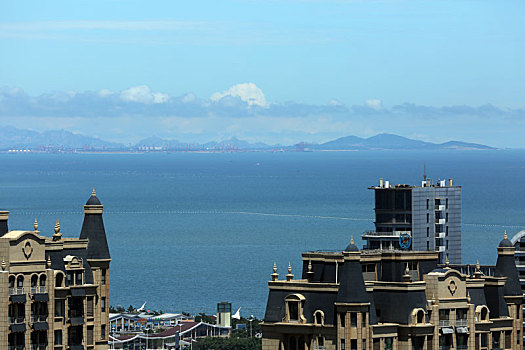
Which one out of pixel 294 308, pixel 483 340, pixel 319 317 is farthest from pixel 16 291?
pixel 483 340

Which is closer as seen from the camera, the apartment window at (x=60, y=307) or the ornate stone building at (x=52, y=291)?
the ornate stone building at (x=52, y=291)

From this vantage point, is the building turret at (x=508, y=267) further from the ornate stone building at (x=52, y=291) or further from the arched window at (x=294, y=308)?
the ornate stone building at (x=52, y=291)

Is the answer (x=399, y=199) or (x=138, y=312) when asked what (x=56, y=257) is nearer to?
(x=399, y=199)

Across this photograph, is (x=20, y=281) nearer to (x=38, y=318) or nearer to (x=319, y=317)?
(x=38, y=318)

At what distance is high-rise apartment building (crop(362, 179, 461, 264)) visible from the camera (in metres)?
154

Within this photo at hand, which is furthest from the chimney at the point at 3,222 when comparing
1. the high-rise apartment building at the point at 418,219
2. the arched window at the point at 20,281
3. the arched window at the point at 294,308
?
the high-rise apartment building at the point at 418,219

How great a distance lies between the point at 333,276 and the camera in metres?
79.8

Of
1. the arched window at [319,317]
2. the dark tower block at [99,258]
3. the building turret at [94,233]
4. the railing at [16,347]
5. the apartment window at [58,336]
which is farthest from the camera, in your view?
the building turret at [94,233]

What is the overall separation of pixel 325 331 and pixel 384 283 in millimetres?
3925

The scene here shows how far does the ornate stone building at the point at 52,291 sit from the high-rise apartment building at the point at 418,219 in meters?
63.7

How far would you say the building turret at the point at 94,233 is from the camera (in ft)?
287

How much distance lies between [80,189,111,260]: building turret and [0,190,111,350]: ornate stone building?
0.05 m

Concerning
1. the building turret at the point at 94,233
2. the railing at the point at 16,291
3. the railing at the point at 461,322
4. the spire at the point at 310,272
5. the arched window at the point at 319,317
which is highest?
the building turret at the point at 94,233

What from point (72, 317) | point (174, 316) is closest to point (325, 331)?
point (72, 317)
